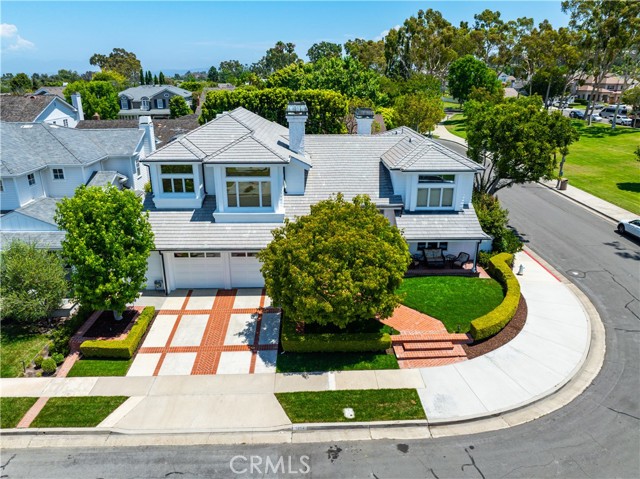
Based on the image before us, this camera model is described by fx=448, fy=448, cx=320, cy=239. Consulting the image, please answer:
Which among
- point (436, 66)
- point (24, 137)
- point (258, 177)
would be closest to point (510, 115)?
point (258, 177)

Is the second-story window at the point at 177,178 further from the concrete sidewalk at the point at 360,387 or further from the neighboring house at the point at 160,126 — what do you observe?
the neighboring house at the point at 160,126

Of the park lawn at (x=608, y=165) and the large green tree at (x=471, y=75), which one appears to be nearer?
Answer: the park lawn at (x=608, y=165)

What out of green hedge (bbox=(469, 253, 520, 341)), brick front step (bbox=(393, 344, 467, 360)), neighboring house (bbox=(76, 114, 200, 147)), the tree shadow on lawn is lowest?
brick front step (bbox=(393, 344, 467, 360))

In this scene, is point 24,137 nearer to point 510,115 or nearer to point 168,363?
point 168,363

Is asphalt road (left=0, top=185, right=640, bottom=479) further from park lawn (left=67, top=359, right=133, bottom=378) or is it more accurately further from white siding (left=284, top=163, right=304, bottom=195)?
white siding (left=284, top=163, right=304, bottom=195)

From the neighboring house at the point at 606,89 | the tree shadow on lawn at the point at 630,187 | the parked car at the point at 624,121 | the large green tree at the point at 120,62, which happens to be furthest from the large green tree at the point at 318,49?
the tree shadow on lawn at the point at 630,187

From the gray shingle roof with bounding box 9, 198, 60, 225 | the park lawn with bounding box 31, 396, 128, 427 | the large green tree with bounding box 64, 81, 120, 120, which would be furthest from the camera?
the large green tree with bounding box 64, 81, 120, 120

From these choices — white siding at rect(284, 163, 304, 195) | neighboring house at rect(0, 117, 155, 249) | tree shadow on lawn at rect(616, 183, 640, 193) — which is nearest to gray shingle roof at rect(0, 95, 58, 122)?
neighboring house at rect(0, 117, 155, 249)
